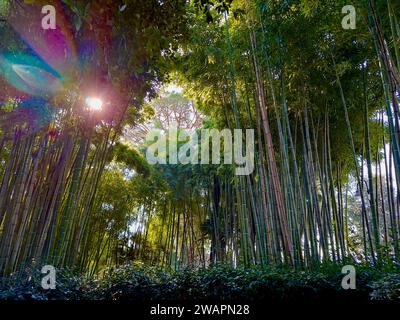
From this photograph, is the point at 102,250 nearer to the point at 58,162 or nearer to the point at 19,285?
the point at 58,162

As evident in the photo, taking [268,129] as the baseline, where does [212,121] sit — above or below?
above

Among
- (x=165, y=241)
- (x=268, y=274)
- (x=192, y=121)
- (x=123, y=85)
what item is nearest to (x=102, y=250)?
(x=165, y=241)

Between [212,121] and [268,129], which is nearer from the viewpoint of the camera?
[268,129]

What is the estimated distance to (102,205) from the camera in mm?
7691

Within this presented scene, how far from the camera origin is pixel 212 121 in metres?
6.32

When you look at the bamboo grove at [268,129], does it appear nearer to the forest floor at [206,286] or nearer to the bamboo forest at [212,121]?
the bamboo forest at [212,121]

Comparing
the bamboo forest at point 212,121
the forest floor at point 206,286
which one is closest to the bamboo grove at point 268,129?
the bamboo forest at point 212,121

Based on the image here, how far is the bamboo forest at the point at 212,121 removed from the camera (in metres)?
2.15

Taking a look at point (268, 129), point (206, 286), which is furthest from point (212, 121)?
point (206, 286)

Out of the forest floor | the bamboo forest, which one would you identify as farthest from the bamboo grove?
the forest floor

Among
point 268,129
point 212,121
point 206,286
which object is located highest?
point 212,121

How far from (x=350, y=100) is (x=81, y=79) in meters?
3.80

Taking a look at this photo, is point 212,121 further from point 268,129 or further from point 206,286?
point 206,286

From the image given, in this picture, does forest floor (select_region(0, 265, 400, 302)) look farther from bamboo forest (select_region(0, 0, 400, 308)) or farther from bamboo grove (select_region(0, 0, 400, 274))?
bamboo grove (select_region(0, 0, 400, 274))
